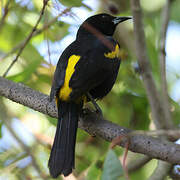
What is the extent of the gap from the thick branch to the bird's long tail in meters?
0.12

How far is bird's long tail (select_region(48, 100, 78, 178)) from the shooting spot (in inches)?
106

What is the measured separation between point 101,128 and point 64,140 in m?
0.34

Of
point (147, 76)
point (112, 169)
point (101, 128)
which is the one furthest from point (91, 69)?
point (112, 169)

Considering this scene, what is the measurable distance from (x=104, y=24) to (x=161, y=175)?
1.85 m

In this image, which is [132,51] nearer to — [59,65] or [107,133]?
[59,65]

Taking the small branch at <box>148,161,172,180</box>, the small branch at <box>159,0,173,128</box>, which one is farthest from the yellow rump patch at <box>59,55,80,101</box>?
the small branch at <box>148,161,172,180</box>

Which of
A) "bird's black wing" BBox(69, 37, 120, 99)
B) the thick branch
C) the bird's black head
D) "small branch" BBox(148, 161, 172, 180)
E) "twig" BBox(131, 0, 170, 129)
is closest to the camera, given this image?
the thick branch

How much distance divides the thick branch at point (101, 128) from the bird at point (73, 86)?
11cm

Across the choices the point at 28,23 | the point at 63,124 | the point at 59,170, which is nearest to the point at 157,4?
the point at 28,23

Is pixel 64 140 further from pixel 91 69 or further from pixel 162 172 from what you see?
pixel 162 172

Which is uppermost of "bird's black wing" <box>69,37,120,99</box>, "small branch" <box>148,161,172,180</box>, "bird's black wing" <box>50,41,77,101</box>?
"bird's black wing" <box>69,37,120,99</box>

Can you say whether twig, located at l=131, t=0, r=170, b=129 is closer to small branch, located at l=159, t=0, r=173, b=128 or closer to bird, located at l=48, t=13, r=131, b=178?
small branch, located at l=159, t=0, r=173, b=128

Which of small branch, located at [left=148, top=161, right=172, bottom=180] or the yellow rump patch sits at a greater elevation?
the yellow rump patch

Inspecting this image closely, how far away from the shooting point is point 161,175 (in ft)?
10.6
